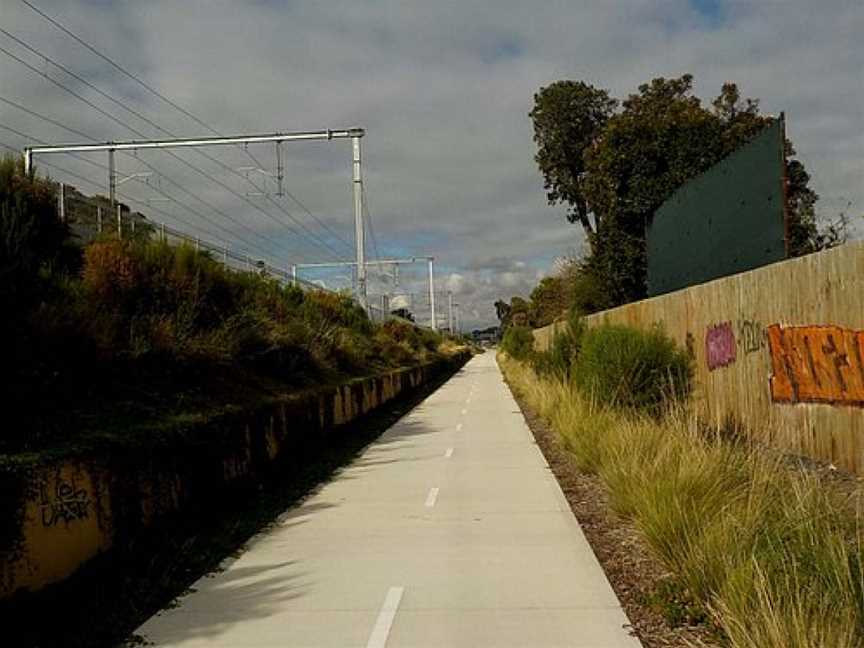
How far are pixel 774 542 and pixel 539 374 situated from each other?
27.0 m

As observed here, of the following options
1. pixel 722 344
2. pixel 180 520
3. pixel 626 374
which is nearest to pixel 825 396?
pixel 722 344

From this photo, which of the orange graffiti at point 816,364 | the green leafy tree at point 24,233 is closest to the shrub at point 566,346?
the orange graffiti at point 816,364

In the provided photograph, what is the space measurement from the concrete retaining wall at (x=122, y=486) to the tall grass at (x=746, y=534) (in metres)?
4.72

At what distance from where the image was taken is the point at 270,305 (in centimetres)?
2330

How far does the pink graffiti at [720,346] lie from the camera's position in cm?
1460

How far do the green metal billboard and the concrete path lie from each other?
5360 mm

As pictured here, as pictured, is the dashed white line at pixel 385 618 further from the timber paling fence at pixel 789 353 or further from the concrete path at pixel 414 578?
the timber paling fence at pixel 789 353

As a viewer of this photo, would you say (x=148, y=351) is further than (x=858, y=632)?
Yes

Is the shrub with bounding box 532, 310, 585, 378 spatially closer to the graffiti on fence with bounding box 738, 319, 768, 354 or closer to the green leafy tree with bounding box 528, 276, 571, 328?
the graffiti on fence with bounding box 738, 319, 768, 354

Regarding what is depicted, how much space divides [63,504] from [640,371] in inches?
452

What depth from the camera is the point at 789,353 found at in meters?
11.8

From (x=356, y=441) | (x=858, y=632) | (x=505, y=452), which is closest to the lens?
(x=858, y=632)

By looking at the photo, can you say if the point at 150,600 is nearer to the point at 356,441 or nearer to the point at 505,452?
the point at 505,452

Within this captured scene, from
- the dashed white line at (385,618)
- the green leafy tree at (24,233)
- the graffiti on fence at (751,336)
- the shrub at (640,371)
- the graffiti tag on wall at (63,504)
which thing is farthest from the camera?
the shrub at (640,371)
